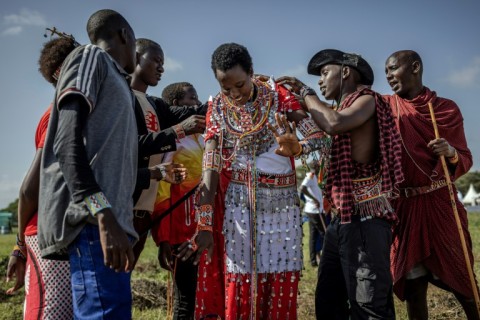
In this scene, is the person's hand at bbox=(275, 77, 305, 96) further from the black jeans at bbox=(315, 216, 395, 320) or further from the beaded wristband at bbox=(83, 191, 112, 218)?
the beaded wristband at bbox=(83, 191, 112, 218)

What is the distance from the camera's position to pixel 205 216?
10.6ft

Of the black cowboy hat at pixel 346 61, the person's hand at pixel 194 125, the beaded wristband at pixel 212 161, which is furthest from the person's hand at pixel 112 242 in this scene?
the black cowboy hat at pixel 346 61

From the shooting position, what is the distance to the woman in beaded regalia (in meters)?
3.24

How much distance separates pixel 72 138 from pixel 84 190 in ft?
0.77

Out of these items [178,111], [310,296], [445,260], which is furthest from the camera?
[310,296]

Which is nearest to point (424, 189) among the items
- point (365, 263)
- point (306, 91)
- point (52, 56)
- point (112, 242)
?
point (365, 263)

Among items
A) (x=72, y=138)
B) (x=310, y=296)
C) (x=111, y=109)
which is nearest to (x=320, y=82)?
(x=111, y=109)

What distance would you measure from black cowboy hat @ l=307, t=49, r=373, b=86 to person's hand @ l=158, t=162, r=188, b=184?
125cm

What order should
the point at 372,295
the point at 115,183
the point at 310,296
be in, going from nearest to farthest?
the point at 115,183
the point at 372,295
the point at 310,296

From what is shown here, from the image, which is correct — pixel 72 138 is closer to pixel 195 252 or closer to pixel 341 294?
pixel 195 252

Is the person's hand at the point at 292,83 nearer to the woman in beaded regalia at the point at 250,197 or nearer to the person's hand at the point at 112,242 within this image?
the woman in beaded regalia at the point at 250,197

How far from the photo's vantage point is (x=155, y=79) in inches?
173

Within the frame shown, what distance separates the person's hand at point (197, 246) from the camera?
10.1ft

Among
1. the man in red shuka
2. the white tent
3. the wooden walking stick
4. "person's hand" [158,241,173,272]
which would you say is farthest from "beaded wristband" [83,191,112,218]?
the white tent
